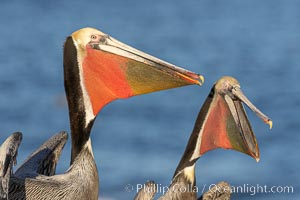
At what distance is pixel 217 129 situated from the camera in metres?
13.1

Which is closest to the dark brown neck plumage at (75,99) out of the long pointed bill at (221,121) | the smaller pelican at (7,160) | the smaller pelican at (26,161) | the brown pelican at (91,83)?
the brown pelican at (91,83)

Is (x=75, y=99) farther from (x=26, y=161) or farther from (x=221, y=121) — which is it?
(x=221, y=121)

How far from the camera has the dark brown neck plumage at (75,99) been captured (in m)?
12.0

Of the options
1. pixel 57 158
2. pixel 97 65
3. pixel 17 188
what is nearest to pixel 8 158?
pixel 17 188

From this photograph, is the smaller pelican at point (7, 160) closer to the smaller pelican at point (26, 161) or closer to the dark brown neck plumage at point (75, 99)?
the smaller pelican at point (26, 161)

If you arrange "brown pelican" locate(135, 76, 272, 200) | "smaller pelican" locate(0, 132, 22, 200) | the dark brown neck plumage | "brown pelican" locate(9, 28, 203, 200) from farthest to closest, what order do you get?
"brown pelican" locate(135, 76, 272, 200) → the dark brown neck plumage → "brown pelican" locate(9, 28, 203, 200) → "smaller pelican" locate(0, 132, 22, 200)

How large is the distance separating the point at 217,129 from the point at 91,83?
63.7 inches

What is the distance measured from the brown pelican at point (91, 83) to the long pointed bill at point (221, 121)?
4.15ft

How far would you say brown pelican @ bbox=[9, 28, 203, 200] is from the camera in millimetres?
11867

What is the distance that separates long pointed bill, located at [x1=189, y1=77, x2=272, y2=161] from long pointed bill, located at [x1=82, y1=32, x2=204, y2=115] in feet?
4.13

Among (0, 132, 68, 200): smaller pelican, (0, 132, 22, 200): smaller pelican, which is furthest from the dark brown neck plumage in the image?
(0, 132, 22, 200): smaller pelican

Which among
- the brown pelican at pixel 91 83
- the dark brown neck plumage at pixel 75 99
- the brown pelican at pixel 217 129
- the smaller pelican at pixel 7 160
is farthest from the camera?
the brown pelican at pixel 217 129

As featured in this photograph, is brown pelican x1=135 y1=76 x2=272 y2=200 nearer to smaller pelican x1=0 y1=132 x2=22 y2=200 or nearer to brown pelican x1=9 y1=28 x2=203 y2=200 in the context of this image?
brown pelican x1=9 y1=28 x2=203 y2=200

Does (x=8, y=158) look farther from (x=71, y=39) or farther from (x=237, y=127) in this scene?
(x=237, y=127)
